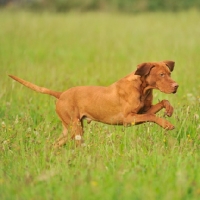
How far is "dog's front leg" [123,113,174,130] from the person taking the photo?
20.9ft

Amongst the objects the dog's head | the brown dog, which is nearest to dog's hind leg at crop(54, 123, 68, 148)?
the brown dog

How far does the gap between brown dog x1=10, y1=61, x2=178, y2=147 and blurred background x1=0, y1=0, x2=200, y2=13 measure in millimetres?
25820

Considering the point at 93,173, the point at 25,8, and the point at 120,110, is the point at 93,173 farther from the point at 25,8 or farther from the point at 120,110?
the point at 25,8

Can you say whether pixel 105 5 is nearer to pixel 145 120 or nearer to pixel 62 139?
pixel 62 139

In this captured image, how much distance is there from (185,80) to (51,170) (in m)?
5.49

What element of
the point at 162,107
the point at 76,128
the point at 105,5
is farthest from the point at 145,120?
the point at 105,5

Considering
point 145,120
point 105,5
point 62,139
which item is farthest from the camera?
point 105,5

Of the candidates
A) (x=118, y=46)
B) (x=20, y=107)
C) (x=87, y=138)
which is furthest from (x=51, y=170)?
(x=118, y=46)

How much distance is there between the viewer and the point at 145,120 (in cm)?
655

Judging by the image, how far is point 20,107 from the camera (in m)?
8.94

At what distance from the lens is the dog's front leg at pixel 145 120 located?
6.38 m

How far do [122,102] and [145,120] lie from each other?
51 cm

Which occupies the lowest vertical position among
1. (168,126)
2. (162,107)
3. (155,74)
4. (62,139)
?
(62,139)

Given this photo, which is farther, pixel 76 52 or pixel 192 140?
pixel 76 52
